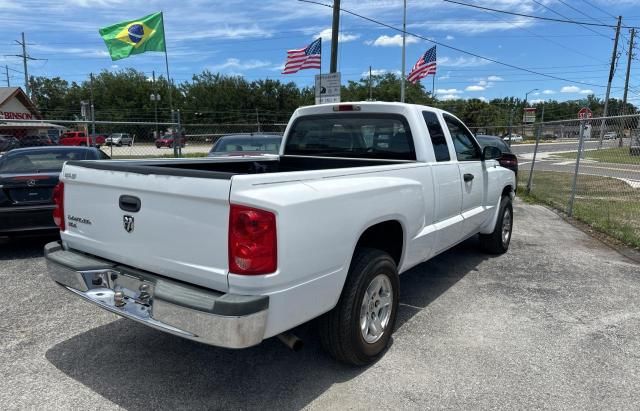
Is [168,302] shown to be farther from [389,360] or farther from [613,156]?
[613,156]

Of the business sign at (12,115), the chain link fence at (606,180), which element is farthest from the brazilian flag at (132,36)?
the business sign at (12,115)

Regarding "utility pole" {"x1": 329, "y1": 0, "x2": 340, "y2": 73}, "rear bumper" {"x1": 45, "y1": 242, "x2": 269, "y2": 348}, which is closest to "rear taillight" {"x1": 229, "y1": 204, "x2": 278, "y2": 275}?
"rear bumper" {"x1": 45, "y1": 242, "x2": 269, "y2": 348}

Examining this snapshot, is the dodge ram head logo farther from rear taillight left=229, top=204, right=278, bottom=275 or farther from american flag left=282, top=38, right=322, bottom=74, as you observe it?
american flag left=282, top=38, right=322, bottom=74

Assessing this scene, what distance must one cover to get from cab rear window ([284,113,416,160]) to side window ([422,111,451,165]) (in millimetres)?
265

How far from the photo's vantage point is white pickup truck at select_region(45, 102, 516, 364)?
2.47 m

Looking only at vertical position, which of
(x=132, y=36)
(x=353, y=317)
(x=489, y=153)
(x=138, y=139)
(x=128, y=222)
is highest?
(x=132, y=36)

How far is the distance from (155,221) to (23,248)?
16.2ft

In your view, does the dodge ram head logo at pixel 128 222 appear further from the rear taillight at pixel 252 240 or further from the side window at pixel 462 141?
the side window at pixel 462 141

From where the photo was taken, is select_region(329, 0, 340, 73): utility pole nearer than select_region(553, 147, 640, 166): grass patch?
No

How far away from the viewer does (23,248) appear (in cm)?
655

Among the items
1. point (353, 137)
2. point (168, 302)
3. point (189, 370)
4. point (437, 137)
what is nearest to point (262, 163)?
point (353, 137)

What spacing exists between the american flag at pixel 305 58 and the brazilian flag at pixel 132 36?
195 inches

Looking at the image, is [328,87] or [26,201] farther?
[328,87]

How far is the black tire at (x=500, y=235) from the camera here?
620 cm
